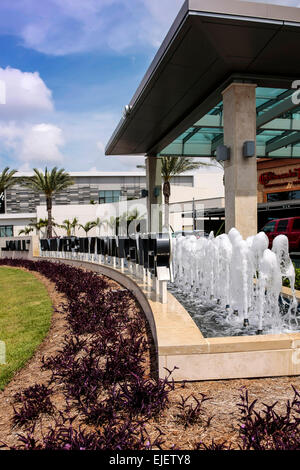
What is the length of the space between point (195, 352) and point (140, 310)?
3.44 meters

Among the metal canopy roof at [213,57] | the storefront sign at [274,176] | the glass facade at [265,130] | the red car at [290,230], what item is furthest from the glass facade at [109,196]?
the metal canopy roof at [213,57]

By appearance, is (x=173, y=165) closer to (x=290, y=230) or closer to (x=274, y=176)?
(x=274, y=176)

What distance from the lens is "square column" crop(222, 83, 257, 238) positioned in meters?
10.4

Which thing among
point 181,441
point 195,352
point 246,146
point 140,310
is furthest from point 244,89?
point 181,441

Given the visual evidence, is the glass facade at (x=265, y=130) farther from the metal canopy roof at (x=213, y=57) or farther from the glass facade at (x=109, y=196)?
the glass facade at (x=109, y=196)

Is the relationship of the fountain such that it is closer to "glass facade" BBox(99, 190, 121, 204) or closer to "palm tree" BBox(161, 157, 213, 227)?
"palm tree" BBox(161, 157, 213, 227)

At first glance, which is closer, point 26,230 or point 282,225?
point 282,225

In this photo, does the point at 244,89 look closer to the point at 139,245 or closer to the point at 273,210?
the point at 139,245

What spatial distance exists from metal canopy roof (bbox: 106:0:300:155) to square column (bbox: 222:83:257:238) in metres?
0.47

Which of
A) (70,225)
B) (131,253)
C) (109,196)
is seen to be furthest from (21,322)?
(109,196)

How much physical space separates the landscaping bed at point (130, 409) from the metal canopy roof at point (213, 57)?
272 inches

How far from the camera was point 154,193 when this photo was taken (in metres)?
19.4

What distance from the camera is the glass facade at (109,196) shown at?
195 feet

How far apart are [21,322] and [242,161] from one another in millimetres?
7048
